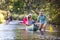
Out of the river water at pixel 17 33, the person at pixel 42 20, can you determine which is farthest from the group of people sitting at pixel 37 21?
the river water at pixel 17 33

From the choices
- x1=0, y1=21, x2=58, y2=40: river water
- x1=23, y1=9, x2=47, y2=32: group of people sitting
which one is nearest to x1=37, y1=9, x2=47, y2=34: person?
x1=23, y1=9, x2=47, y2=32: group of people sitting

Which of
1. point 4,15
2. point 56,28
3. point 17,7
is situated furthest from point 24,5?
point 56,28

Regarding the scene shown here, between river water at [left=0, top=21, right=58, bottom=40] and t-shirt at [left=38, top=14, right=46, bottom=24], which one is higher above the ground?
t-shirt at [left=38, top=14, right=46, bottom=24]

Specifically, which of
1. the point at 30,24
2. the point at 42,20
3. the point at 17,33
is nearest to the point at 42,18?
the point at 42,20

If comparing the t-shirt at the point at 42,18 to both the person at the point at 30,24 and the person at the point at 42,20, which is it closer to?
the person at the point at 42,20

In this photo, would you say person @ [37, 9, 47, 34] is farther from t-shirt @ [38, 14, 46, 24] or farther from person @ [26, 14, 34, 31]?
person @ [26, 14, 34, 31]

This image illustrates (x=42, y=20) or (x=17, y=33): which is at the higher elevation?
(x=42, y=20)

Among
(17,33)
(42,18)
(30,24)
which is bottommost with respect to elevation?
(17,33)

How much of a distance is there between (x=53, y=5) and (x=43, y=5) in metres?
0.33

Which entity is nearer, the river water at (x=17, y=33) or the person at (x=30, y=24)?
the river water at (x=17, y=33)

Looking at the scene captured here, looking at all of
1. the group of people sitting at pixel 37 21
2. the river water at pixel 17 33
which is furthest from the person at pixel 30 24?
the river water at pixel 17 33

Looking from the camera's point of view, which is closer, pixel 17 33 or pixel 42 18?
pixel 17 33

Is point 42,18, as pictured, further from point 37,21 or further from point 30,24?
point 30,24

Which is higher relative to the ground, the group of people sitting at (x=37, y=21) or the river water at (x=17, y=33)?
the group of people sitting at (x=37, y=21)
